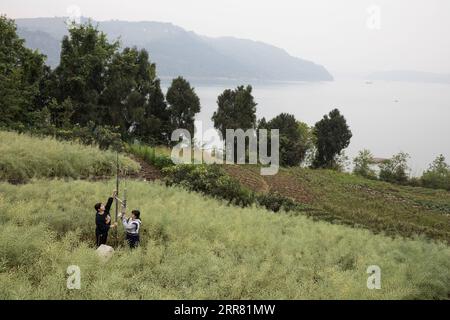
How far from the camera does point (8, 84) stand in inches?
898

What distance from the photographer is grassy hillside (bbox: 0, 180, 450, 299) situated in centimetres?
677

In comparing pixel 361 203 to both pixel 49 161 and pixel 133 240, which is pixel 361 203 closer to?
pixel 49 161

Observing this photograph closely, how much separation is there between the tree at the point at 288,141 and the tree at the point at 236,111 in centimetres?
469

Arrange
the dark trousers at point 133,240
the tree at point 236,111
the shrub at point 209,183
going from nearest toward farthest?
the dark trousers at point 133,240, the shrub at point 209,183, the tree at point 236,111

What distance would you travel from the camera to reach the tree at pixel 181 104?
34781 millimetres

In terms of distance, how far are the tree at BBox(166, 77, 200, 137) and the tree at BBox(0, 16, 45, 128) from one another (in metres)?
10.4

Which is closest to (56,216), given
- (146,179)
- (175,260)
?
(175,260)

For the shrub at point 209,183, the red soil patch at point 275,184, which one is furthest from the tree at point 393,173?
the shrub at point 209,183

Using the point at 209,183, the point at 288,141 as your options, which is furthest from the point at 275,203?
the point at 288,141

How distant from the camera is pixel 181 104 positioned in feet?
115

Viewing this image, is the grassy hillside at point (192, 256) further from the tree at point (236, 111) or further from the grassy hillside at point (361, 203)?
the tree at point (236, 111)
